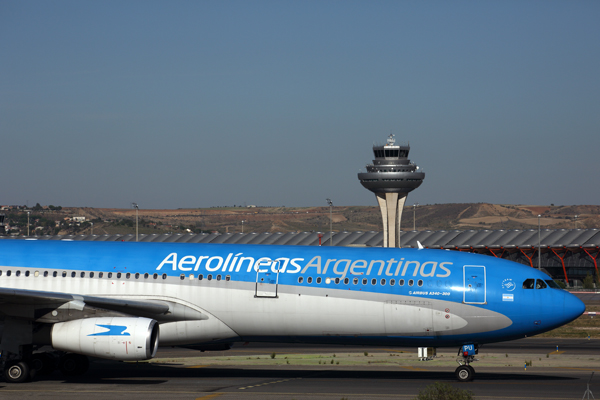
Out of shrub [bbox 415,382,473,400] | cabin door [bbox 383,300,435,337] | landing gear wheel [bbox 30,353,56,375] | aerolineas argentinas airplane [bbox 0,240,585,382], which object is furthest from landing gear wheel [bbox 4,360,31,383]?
shrub [bbox 415,382,473,400]

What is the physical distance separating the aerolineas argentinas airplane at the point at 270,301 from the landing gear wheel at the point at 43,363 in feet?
0.26

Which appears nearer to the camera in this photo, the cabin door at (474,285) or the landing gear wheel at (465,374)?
the cabin door at (474,285)

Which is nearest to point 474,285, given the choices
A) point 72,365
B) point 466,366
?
point 466,366

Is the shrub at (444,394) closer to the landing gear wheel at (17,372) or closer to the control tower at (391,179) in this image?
the landing gear wheel at (17,372)

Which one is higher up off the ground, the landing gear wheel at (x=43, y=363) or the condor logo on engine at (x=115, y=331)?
the condor logo on engine at (x=115, y=331)

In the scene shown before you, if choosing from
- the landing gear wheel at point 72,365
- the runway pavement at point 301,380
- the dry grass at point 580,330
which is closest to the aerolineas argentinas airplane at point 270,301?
the landing gear wheel at point 72,365

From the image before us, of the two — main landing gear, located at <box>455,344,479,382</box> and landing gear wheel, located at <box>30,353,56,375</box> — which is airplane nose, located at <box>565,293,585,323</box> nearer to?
main landing gear, located at <box>455,344,479,382</box>

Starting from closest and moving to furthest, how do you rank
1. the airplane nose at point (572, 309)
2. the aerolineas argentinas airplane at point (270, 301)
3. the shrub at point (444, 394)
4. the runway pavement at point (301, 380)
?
1. the shrub at point (444, 394)
2. the runway pavement at point (301, 380)
3. the airplane nose at point (572, 309)
4. the aerolineas argentinas airplane at point (270, 301)

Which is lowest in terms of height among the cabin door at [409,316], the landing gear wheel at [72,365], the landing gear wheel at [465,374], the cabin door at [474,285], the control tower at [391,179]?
the landing gear wheel at [465,374]

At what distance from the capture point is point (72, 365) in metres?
27.4

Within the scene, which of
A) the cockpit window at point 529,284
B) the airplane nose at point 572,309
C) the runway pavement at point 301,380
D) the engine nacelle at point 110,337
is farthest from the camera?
the cockpit window at point 529,284

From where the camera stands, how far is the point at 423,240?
11562 cm

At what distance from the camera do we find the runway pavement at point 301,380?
23.0 meters

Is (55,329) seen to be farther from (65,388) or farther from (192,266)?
(192,266)
